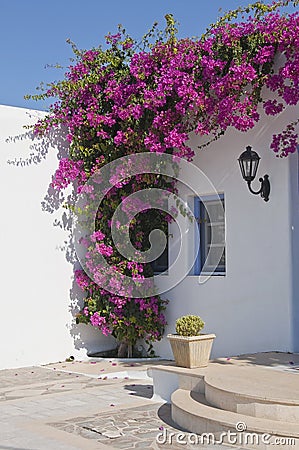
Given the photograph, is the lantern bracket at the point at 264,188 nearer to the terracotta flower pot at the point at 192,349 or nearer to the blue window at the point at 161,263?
the blue window at the point at 161,263

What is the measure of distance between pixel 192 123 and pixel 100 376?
373 cm

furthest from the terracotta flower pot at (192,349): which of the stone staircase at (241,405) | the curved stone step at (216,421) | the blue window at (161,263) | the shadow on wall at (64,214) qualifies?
the shadow on wall at (64,214)

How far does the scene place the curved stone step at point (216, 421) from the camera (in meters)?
4.88

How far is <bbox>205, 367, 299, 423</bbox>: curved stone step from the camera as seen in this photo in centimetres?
509

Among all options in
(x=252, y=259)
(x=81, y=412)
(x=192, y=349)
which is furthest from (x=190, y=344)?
(x=252, y=259)

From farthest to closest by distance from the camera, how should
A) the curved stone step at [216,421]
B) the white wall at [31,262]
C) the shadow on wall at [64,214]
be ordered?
1. the shadow on wall at [64,214]
2. the white wall at [31,262]
3. the curved stone step at [216,421]

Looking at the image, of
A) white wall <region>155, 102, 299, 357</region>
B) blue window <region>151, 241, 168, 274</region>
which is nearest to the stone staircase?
white wall <region>155, 102, 299, 357</region>

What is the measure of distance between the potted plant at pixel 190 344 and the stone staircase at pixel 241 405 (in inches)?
7.1

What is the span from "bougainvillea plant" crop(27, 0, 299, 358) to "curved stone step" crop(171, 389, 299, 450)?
141 inches

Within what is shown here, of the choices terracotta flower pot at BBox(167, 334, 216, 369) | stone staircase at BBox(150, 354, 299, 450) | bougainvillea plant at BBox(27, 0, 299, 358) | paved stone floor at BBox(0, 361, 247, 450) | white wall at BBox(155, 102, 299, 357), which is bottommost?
paved stone floor at BBox(0, 361, 247, 450)

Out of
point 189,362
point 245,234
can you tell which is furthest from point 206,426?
point 245,234

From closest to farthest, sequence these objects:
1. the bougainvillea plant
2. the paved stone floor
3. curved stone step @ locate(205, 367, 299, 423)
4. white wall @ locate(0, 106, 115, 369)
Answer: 1. curved stone step @ locate(205, 367, 299, 423)
2. the paved stone floor
3. the bougainvillea plant
4. white wall @ locate(0, 106, 115, 369)

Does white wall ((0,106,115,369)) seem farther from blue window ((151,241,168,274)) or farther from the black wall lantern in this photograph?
the black wall lantern

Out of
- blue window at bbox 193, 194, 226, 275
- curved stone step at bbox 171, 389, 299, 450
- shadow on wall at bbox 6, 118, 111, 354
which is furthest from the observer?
shadow on wall at bbox 6, 118, 111, 354
